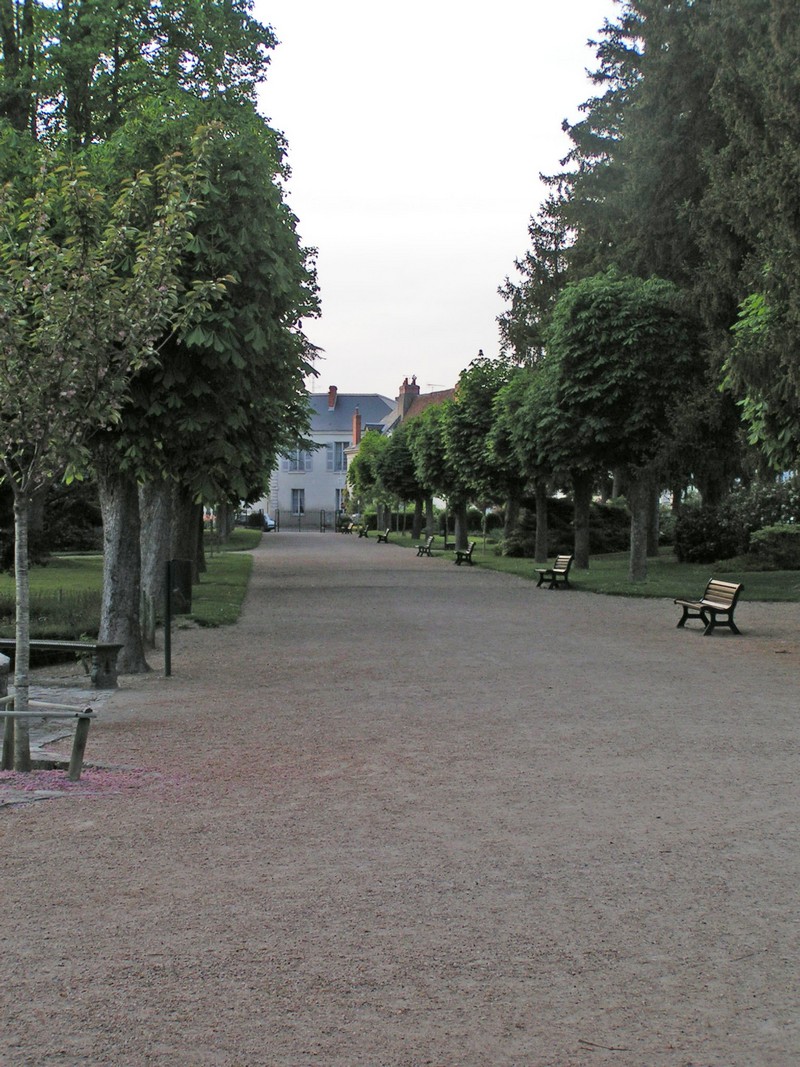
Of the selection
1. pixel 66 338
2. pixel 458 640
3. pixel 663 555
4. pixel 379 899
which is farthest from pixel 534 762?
pixel 663 555

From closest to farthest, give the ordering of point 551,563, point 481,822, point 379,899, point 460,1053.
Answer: point 460,1053 → point 379,899 → point 481,822 → point 551,563

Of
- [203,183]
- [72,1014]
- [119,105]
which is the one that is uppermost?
[119,105]

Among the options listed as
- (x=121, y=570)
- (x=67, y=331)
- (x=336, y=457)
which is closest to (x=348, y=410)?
(x=336, y=457)

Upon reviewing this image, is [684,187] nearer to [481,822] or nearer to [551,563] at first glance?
[551,563]

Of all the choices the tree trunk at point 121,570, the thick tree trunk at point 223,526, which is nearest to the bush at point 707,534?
the tree trunk at point 121,570

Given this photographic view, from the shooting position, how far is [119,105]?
2494 centimetres

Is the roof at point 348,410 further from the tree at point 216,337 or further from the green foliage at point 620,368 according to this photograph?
the tree at point 216,337

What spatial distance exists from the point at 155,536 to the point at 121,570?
5058 millimetres

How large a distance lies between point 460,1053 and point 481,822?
3.03 m

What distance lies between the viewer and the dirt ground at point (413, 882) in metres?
4.09

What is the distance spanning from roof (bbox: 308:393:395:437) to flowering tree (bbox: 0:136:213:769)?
372ft

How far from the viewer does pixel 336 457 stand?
121 metres

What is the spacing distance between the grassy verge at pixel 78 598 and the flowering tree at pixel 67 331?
7164mm

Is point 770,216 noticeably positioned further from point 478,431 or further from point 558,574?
point 478,431
